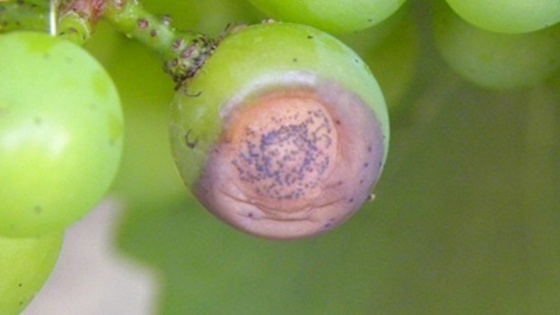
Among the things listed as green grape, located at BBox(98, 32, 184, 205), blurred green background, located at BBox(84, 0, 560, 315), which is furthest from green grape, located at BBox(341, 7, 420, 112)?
green grape, located at BBox(98, 32, 184, 205)

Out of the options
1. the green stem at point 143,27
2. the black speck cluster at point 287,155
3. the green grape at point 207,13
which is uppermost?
the green stem at point 143,27

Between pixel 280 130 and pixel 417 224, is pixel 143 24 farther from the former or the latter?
pixel 417 224

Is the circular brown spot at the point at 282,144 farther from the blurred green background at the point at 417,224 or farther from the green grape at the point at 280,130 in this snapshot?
the blurred green background at the point at 417,224

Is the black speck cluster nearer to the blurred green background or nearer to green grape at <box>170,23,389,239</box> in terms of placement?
green grape at <box>170,23,389,239</box>

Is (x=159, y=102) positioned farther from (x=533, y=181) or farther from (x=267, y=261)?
(x=533, y=181)

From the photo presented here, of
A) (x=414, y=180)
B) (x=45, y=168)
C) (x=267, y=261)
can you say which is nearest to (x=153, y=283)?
(x=267, y=261)

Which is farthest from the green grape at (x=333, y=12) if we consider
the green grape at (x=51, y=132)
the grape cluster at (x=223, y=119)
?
the green grape at (x=51, y=132)

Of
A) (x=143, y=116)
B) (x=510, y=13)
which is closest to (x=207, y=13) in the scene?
(x=143, y=116)
